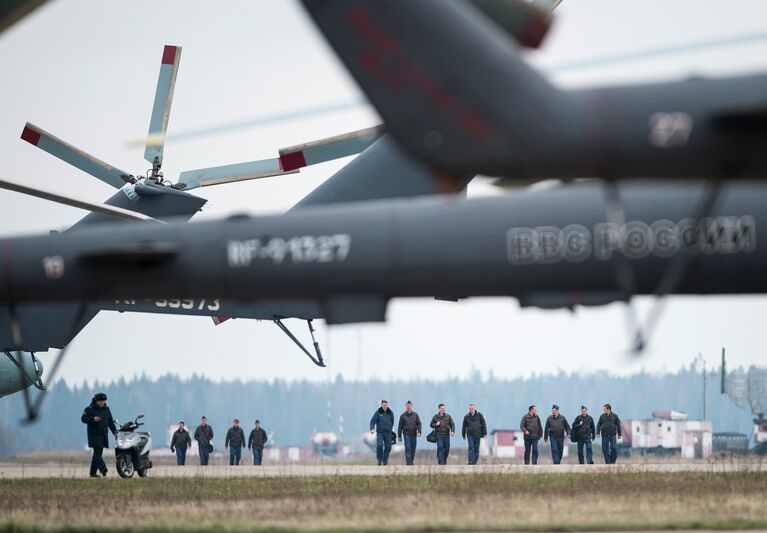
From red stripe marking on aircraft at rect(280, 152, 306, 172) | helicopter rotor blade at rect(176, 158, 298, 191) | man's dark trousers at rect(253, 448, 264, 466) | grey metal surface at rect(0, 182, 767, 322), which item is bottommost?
man's dark trousers at rect(253, 448, 264, 466)

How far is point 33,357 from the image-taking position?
31.5m

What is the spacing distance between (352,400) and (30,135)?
348ft

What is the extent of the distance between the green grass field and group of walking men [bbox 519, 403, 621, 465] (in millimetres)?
8230

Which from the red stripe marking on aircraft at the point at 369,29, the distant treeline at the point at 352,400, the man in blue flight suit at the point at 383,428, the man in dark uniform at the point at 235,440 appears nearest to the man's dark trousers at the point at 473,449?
the man in blue flight suit at the point at 383,428

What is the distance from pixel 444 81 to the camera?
390 inches

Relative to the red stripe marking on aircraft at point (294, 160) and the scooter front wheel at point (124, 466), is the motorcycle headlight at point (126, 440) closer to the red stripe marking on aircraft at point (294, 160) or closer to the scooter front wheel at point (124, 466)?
the scooter front wheel at point (124, 466)

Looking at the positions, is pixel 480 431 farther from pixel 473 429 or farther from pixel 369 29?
pixel 369 29

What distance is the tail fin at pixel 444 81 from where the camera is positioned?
32.0ft

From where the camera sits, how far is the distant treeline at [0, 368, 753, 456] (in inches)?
4756

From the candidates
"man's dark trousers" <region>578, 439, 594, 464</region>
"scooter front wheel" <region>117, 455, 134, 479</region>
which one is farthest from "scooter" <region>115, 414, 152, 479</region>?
"man's dark trousers" <region>578, 439, 594, 464</region>

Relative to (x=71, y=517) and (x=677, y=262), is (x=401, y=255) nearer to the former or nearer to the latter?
(x=677, y=262)

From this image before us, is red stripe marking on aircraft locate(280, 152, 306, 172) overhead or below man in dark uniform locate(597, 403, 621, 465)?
overhead

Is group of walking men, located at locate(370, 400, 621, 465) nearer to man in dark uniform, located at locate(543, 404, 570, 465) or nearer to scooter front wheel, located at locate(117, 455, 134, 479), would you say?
man in dark uniform, located at locate(543, 404, 570, 465)

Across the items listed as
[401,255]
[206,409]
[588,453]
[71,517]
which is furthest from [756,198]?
[206,409]
